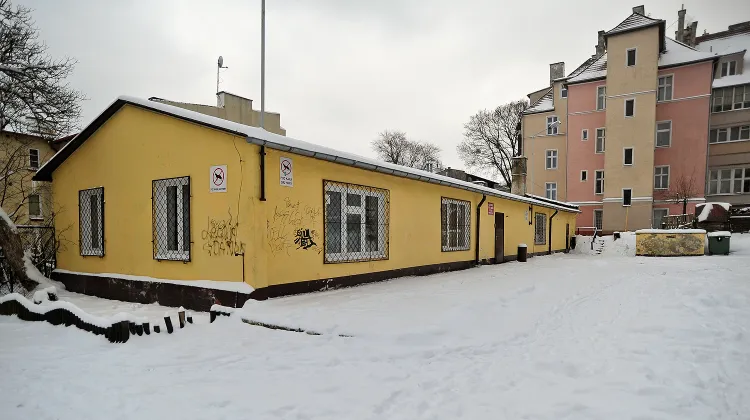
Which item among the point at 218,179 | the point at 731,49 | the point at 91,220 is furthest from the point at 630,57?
the point at 91,220

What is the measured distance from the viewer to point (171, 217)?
7031 mm

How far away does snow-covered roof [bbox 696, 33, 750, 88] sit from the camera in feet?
94.9

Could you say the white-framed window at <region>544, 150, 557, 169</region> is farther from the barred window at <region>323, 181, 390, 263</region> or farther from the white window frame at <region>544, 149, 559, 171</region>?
the barred window at <region>323, 181, 390, 263</region>

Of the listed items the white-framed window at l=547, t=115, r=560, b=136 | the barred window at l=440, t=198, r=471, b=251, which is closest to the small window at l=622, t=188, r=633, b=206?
the white-framed window at l=547, t=115, r=560, b=136

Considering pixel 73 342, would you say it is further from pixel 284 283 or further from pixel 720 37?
pixel 720 37

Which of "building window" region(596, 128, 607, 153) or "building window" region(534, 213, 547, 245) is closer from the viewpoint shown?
"building window" region(534, 213, 547, 245)

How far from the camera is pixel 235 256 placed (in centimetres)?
604

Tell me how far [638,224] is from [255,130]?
29.6 metres

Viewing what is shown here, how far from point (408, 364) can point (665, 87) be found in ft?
110

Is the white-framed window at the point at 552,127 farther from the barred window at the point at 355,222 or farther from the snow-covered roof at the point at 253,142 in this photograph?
the barred window at the point at 355,222

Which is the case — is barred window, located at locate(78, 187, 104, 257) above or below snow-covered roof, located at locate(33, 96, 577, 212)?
below

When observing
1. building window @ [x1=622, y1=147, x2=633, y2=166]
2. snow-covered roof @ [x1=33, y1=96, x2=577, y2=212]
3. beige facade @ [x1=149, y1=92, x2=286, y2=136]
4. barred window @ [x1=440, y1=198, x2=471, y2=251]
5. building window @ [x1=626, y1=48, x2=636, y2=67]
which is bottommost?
barred window @ [x1=440, y1=198, x2=471, y2=251]

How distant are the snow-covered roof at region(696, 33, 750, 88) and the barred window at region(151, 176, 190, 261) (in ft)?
125

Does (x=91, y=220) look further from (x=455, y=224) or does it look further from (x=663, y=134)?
(x=663, y=134)
